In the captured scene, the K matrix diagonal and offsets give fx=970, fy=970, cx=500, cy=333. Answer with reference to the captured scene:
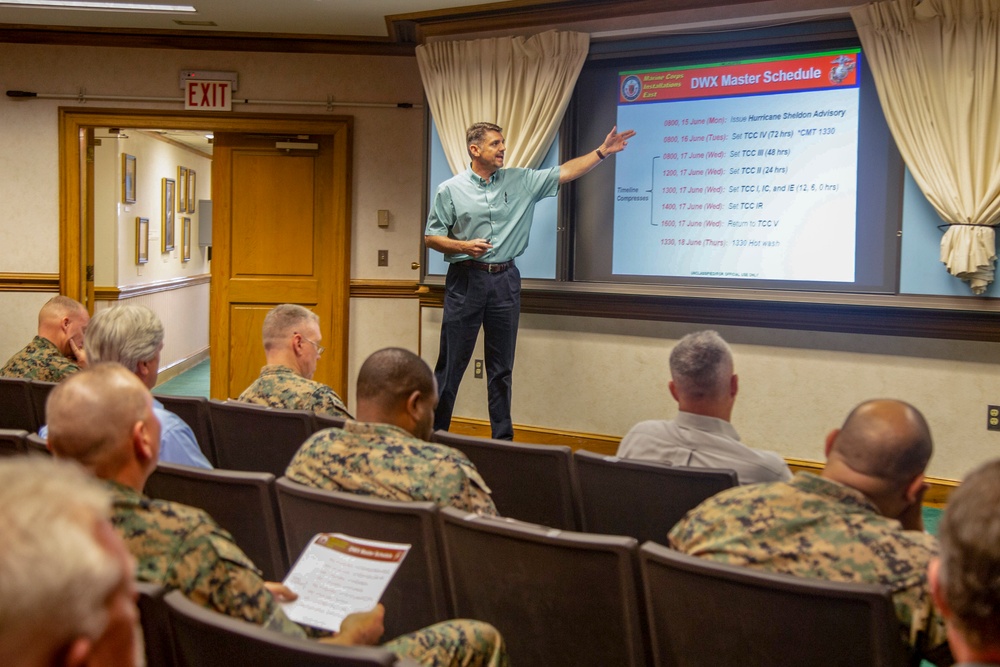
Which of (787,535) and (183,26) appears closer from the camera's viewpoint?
(787,535)

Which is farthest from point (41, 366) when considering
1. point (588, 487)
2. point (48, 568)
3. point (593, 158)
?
point (48, 568)

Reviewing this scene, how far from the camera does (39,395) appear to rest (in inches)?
147

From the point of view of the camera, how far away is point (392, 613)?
212cm

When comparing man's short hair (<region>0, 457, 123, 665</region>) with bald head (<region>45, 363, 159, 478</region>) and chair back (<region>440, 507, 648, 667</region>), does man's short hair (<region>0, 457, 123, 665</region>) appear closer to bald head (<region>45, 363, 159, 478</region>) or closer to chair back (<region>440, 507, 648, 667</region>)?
bald head (<region>45, 363, 159, 478</region>)

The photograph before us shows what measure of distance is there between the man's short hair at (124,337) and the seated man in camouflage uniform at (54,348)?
4.68 ft

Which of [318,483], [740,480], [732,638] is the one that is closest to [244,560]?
[318,483]

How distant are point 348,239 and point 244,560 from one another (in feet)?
18.4

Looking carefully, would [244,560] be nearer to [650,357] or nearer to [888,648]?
[888,648]

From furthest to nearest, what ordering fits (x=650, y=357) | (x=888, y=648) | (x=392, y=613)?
(x=650, y=357)
(x=392, y=613)
(x=888, y=648)

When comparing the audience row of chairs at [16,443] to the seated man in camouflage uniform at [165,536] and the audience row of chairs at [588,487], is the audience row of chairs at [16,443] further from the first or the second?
the audience row of chairs at [588,487]

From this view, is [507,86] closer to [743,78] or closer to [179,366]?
[743,78]

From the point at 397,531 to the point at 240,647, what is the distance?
0.68 m

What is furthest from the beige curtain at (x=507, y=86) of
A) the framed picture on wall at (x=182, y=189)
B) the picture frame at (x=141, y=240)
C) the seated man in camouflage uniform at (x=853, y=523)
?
the framed picture on wall at (x=182, y=189)

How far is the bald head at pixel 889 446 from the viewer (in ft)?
6.13
